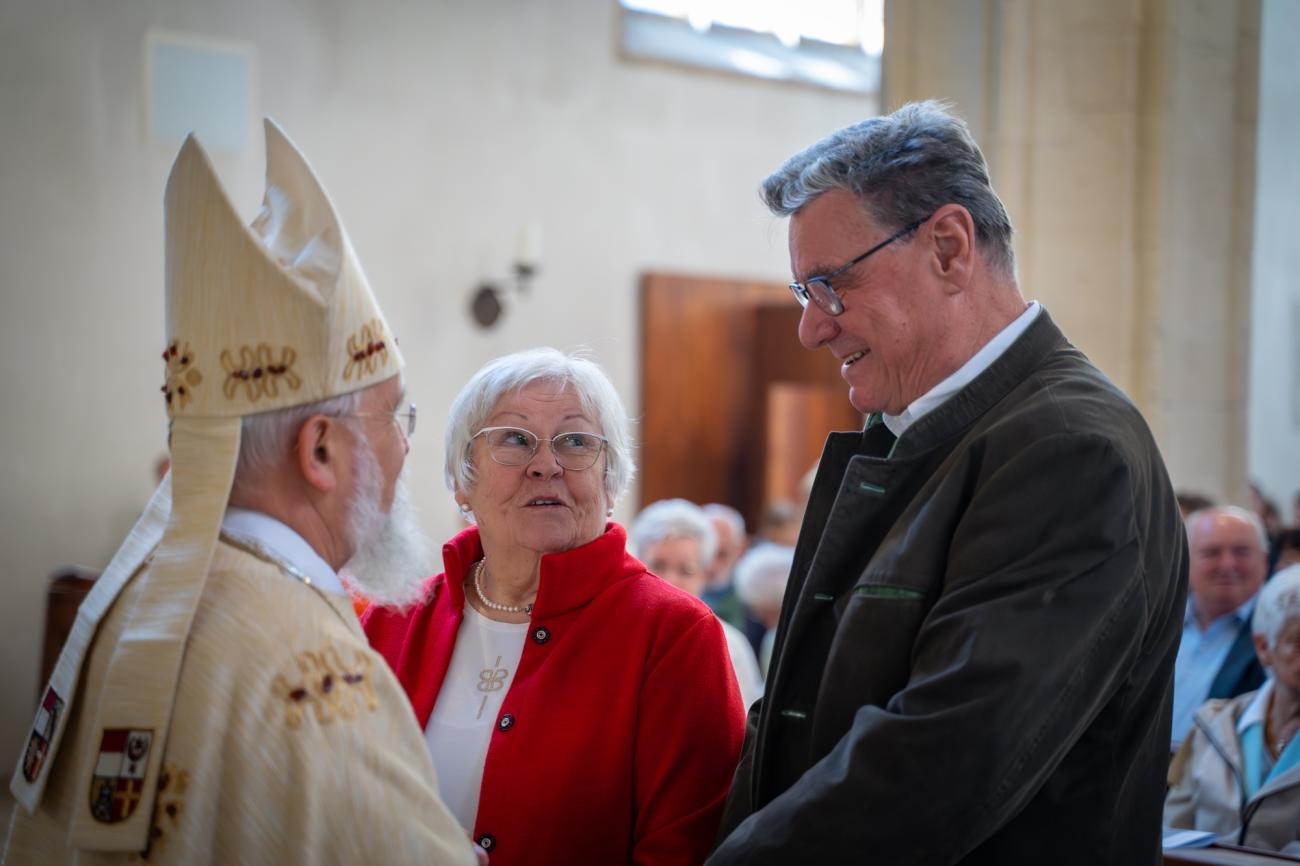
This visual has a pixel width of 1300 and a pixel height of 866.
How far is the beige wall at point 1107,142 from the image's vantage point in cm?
421

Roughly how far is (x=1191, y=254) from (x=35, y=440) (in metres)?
5.80

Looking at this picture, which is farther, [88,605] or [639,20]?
[639,20]

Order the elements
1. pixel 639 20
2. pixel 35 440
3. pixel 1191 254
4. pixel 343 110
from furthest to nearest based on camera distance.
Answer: pixel 639 20 → pixel 343 110 → pixel 35 440 → pixel 1191 254

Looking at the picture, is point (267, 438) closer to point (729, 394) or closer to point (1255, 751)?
point (1255, 751)

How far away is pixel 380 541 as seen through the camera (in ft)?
5.84

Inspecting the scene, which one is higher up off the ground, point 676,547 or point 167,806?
point 167,806

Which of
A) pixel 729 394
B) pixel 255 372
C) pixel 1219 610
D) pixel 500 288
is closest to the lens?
pixel 255 372

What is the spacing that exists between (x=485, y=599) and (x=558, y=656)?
256mm

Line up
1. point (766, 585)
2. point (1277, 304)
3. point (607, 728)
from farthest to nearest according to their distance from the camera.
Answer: point (1277, 304) < point (766, 585) < point (607, 728)

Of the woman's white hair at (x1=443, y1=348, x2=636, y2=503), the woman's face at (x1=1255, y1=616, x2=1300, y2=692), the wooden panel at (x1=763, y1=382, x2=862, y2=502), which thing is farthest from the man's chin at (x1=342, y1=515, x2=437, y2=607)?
the wooden panel at (x1=763, y1=382, x2=862, y2=502)

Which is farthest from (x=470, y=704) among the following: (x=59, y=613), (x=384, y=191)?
(x=384, y=191)

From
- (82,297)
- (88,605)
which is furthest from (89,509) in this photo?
(88,605)

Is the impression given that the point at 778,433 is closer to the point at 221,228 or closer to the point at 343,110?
the point at 343,110

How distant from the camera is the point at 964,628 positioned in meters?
1.55
